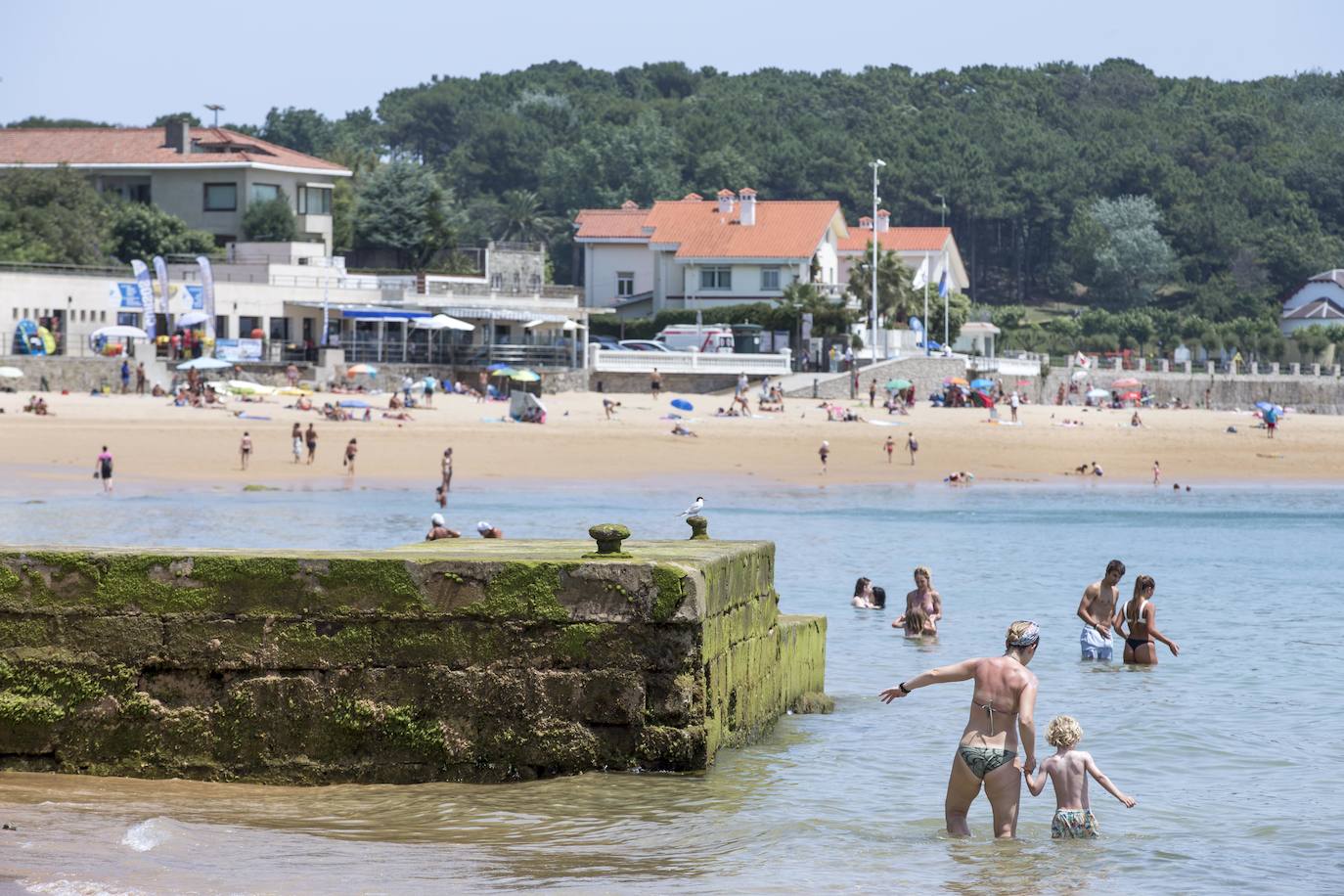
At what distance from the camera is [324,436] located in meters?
44.5

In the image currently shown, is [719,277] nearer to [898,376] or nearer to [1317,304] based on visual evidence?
[898,376]

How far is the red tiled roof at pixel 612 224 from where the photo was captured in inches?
3167

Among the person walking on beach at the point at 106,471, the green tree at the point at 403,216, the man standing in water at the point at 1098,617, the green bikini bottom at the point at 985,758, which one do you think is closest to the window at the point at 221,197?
the green tree at the point at 403,216

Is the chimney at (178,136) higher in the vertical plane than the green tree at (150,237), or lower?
higher

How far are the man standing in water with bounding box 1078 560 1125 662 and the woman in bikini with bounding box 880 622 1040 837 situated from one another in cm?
781

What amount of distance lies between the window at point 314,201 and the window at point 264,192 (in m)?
1.24

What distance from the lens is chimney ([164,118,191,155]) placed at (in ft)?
236

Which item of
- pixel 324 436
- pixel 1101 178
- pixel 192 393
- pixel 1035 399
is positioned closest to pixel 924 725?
pixel 324 436

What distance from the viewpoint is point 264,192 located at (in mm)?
71125

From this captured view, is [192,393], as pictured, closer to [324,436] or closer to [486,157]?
[324,436]

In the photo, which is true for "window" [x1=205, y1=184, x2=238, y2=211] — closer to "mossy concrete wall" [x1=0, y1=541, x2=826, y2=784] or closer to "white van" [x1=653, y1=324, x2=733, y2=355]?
"white van" [x1=653, y1=324, x2=733, y2=355]

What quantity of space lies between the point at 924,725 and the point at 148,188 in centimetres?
6381

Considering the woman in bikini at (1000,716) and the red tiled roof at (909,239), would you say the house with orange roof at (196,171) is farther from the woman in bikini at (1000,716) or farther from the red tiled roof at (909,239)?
the woman in bikini at (1000,716)

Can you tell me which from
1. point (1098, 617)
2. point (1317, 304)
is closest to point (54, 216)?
point (1098, 617)
